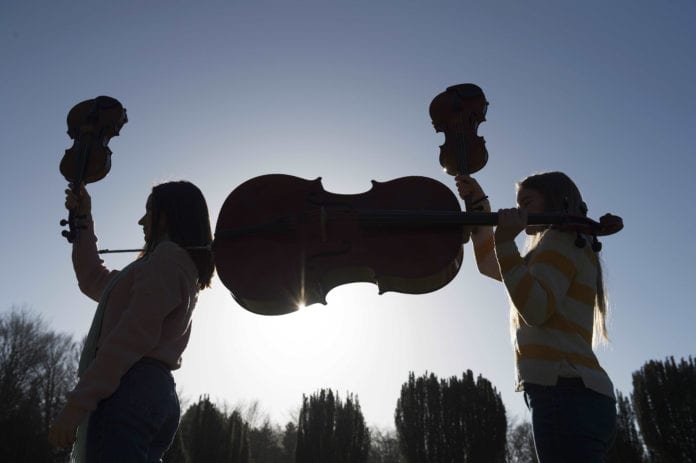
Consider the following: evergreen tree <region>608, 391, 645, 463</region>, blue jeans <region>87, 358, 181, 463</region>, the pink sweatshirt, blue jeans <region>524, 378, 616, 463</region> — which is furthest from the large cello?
evergreen tree <region>608, 391, 645, 463</region>

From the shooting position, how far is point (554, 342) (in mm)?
2422

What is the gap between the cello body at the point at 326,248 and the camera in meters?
2.74

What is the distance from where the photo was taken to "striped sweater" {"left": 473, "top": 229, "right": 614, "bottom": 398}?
92.8 inches

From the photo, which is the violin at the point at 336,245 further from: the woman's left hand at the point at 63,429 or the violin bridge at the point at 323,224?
the woman's left hand at the point at 63,429

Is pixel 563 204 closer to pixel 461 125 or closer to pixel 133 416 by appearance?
pixel 461 125

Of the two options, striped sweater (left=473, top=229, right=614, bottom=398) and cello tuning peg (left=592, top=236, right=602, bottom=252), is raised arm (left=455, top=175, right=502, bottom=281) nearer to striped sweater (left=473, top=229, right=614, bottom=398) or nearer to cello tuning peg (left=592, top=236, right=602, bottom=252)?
striped sweater (left=473, top=229, right=614, bottom=398)

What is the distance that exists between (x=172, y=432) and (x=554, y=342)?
72.3 inches

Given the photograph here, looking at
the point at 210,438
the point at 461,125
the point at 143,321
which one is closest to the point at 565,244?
the point at 461,125

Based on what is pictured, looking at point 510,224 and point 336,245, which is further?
point 336,245

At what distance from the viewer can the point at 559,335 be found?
2.44m

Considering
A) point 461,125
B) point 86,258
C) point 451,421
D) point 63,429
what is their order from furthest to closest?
point 451,421, point 461,125, point 86,258, point 63,429

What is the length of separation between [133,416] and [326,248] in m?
1.22

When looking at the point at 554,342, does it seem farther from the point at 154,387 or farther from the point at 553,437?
the point at 154,387

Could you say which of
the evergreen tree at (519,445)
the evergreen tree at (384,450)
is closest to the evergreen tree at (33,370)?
the evergreen tree at (384,450)
